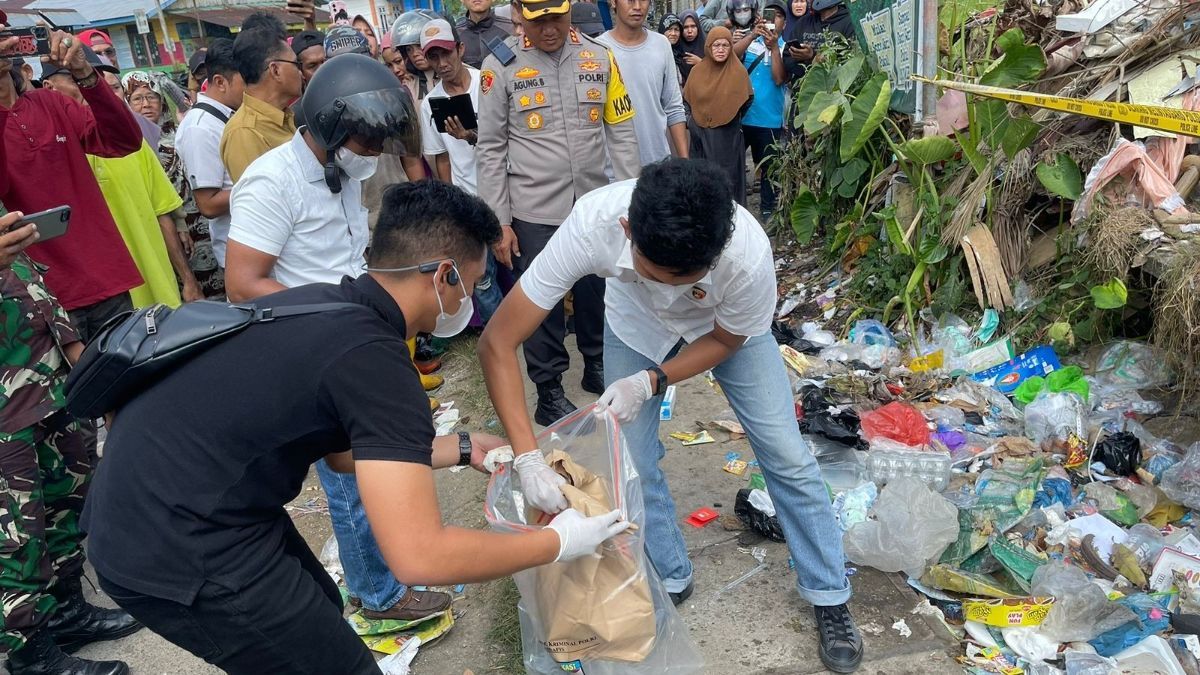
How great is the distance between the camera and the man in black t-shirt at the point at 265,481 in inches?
54.8

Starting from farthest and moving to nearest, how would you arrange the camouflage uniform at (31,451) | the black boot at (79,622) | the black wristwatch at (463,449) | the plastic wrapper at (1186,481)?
the plastic wrapper at (1186,481) → the black boot at (79,622) → the camouflage uniform at (31,451) → the black wristwatch at (463,449)

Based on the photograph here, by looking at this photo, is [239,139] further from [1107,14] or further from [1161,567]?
[1107,14]

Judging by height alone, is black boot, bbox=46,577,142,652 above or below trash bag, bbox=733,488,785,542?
above

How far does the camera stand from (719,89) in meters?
5.71

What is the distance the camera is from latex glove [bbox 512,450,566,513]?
1.94 meters

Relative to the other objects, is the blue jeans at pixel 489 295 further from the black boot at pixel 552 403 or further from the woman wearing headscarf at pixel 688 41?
the woman wearing headscarf at pixel 688 41

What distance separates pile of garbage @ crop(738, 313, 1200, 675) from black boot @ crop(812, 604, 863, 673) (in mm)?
346

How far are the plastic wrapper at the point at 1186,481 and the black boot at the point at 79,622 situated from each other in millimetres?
3618

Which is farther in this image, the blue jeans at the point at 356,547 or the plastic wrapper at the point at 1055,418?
the plastic wrapper at the point at 1055,418

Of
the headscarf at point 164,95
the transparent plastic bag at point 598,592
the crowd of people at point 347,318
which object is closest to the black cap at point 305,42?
the crowd of people at point 347,318

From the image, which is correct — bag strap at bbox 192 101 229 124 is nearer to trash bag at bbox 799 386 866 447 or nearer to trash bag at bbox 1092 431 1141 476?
trash bag at bbox 799 386 866 447

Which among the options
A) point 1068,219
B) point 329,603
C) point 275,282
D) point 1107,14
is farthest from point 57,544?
point 1107,14

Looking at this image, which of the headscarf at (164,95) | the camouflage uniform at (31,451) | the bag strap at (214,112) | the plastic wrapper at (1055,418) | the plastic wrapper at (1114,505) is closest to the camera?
the camouflage uniform at (31,451)

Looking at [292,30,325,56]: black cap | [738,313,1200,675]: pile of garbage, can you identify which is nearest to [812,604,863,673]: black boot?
[738,313,1200,675]: pile of garbage
